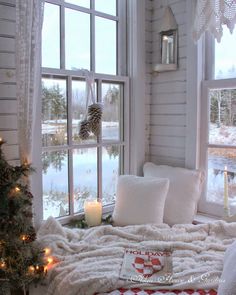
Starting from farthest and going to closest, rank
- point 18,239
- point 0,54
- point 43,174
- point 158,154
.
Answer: point 158,154
point 43,174
point 0,54
point 18,239

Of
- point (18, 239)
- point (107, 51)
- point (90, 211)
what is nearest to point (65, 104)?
point (107, 51)

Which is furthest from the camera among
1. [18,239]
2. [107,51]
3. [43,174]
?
[107,51]

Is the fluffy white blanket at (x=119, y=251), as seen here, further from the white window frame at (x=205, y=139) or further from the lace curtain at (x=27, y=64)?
the lace curtain at (x=27, y=64)

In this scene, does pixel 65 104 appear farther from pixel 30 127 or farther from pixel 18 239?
pixel 18 239

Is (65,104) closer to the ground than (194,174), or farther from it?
farther from it

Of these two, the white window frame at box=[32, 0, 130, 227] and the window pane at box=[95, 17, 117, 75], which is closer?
the white window frame at box=[32, 0, 130, 227]

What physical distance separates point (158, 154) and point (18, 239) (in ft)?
4.47

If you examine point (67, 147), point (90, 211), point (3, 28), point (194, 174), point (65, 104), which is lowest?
point (90, 211)

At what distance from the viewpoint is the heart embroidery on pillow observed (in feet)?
4.90

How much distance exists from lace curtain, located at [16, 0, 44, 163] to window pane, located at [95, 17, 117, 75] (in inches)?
22.4

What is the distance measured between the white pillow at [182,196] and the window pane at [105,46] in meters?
0.93

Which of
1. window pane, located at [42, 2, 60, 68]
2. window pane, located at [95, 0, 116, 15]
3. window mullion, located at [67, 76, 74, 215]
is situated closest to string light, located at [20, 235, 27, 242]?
window mullion, located at [67, 76, 74, 215]

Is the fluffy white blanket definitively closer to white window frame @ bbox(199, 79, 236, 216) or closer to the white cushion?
the white cushion

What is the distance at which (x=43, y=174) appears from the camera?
196 cm
